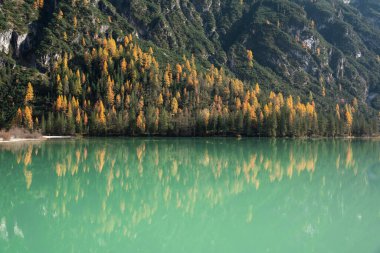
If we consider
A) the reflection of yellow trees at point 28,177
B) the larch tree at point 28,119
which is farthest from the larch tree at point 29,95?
the reflection of yellow trees at point 28,177

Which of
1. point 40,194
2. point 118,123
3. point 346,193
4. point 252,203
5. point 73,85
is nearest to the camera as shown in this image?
point 252,203

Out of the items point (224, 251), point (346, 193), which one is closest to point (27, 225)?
point (224, 251)

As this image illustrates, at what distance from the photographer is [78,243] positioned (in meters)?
20.2

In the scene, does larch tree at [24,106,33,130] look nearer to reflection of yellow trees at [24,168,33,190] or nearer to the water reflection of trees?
the water reflection of trees

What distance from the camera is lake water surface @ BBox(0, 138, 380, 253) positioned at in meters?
20.3

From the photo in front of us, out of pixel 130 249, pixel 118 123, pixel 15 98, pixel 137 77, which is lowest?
pixel 130 249

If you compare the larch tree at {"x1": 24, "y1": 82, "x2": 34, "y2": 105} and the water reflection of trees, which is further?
the larch tree at {"x1": 24, "y1": 82, "x2": 34, "y2": 105}

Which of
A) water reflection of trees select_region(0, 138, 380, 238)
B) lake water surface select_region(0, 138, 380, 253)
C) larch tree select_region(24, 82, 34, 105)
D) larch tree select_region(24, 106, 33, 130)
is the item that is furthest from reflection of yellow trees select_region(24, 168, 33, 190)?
larch tree select_region(24, 82, 34, 105)

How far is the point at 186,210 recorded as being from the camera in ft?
87.9

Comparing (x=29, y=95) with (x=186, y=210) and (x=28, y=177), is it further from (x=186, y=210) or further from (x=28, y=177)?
(x=186, y=210)

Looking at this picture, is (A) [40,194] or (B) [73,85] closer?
(A) [40,194]

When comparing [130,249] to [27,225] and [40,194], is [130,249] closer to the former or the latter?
[27,225]

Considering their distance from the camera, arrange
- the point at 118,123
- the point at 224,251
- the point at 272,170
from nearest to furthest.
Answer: the point at 224,251, the point at 272,170, the point at 118,123

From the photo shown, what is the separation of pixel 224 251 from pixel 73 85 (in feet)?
534
